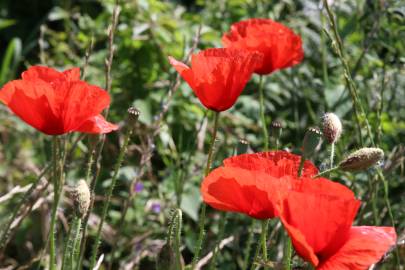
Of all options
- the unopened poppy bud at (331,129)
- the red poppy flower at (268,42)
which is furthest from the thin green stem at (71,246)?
the red poppy flower at (268,42)

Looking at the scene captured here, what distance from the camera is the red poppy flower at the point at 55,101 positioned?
1.31m

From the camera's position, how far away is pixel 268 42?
1840mm

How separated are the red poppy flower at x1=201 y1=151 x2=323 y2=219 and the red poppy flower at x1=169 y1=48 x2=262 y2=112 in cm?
26

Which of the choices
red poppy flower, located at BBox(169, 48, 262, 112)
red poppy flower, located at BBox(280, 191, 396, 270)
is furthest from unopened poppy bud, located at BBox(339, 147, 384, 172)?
red poppy flower, located at BBox(169, 48, 262, 112)

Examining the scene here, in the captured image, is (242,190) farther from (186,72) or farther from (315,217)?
(186,72)

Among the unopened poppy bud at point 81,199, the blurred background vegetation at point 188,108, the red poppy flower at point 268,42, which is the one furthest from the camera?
the blurred background vegetation at point 188,108

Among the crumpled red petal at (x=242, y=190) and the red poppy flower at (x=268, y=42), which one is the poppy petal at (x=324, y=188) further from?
the red poppy flower at (x=268, y=42)

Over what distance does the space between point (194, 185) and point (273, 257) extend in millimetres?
668

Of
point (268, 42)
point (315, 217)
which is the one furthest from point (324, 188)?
point (268, 42)

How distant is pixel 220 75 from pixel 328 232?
47 centimetres

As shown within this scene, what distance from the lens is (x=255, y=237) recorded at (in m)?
2.84

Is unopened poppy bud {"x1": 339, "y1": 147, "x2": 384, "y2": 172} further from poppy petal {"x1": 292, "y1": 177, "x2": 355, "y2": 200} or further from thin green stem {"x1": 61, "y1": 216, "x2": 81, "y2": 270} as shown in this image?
thin green stem {"x1": 61, "y1": 216, "x2": 81, "y2": 270}

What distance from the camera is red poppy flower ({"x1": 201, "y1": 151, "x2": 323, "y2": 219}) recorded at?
1068 millimetres

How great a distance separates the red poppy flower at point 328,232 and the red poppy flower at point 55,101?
45 centimetres
